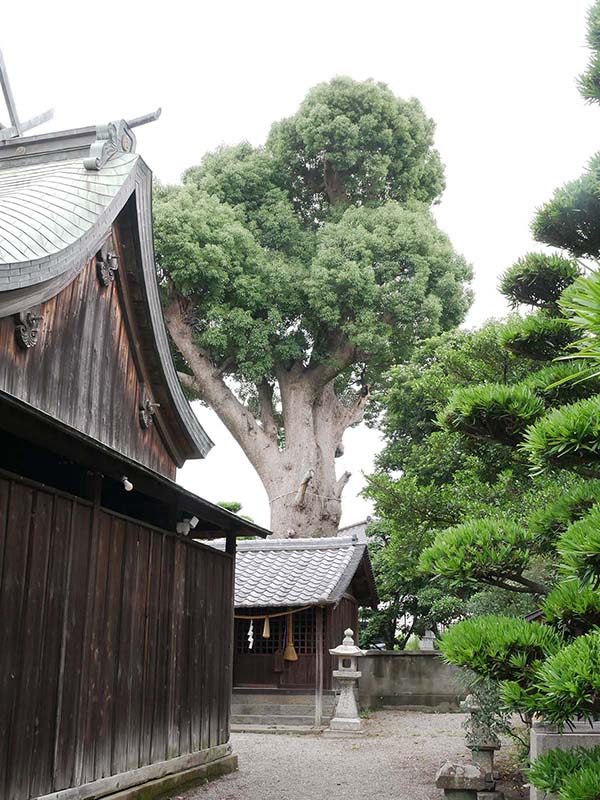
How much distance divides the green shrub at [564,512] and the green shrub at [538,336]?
1506 millimetres

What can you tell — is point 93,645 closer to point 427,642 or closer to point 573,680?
point 573,680

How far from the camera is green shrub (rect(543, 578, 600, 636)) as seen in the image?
5.02 metres

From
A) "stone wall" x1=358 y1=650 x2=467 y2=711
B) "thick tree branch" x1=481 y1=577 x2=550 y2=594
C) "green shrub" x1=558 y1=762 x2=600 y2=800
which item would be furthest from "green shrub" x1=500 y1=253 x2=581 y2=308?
"stone wall" x1=358 y1=650 x2=467 y2=711

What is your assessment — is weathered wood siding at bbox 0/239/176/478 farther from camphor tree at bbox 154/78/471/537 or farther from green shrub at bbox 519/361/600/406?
camphor tree at bbox 154/78/471/537

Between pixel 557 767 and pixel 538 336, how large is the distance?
147 inches

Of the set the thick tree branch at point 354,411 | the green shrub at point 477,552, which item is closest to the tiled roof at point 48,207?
the green shrub at point 477,552

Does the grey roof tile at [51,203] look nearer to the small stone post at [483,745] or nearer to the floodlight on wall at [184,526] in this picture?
the floodlight on wall at [184,526]

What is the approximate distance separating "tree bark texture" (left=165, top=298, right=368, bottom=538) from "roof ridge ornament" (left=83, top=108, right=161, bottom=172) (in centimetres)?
1361

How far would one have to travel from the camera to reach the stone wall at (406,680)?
2102 centimetres

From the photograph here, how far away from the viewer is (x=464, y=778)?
27.7 feet

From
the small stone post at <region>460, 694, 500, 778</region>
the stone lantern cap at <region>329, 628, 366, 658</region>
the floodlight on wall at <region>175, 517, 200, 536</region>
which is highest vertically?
the floodlight on wall at <region>175, 517, 200, 536</region>

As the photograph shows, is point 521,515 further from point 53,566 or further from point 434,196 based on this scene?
point 434,196

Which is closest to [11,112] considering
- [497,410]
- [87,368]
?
[87,368]

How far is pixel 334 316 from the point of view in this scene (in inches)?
933
